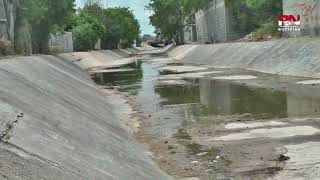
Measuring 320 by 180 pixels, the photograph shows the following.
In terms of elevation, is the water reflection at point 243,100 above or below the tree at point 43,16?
below

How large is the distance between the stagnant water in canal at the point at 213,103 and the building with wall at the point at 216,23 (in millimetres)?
36941

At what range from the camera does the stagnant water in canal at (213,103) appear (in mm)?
15742

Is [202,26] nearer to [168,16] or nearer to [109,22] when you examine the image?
[168,16]

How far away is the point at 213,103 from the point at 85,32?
52.7 meters

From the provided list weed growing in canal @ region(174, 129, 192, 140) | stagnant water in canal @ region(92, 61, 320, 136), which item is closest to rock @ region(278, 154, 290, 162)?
weed growing in canal @ region(174, 129, 192, 140)

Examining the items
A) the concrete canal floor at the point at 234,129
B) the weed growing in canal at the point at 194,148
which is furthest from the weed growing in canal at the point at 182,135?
the weed growing in canal at the point at 194,148

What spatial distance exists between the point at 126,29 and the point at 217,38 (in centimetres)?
3725

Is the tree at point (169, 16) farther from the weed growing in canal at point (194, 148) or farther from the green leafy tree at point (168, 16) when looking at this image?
the weed growing in canal at point (194, 148)

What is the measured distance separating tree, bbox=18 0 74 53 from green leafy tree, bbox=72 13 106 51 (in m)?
23.3

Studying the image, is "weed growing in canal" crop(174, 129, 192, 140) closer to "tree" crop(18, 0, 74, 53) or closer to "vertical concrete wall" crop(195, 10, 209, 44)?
"tree" crop(18, 0, 74, 53)

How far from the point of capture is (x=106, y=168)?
771 cm

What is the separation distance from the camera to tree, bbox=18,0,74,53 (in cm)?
3756

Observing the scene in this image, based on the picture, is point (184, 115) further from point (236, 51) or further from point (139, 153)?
point (236, 51)

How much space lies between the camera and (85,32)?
70.2 meters
